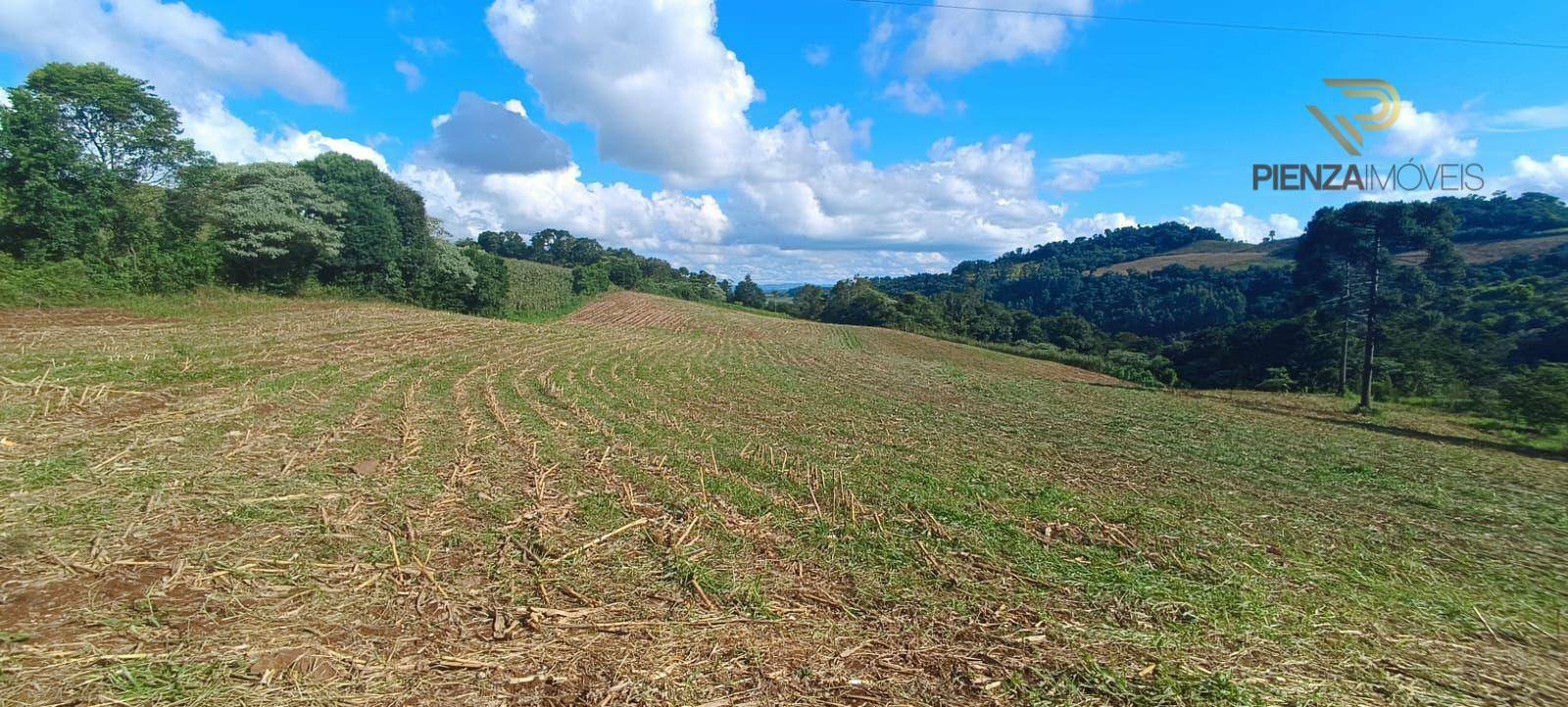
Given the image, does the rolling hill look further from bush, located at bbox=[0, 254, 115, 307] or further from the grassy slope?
bush, located at bbox=[0, 254, 115, 307]

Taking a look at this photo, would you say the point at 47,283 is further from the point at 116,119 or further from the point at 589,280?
the point at 589,280

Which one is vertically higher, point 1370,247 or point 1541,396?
point 1370,247

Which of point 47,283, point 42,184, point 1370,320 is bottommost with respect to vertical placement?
point 1370,320

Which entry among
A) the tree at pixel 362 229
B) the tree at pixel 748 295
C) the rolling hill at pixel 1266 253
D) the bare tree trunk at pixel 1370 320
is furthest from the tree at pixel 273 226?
the tree at pixel 748 295

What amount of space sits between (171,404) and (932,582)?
10.7 meters

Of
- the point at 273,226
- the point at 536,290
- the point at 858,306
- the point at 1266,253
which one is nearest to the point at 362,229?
the point at 273,226

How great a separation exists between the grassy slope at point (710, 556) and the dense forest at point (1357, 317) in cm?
1044

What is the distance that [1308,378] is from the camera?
2991 cm

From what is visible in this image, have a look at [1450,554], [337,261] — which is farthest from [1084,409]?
[337,261]

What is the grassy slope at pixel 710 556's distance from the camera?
3.37m

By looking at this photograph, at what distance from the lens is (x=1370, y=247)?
61.7ft

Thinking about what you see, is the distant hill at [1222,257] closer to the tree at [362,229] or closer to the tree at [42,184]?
the tree at [362,229]

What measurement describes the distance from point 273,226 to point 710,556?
30.5 m

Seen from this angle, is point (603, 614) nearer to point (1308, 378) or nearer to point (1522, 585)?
point (1522, 585)
